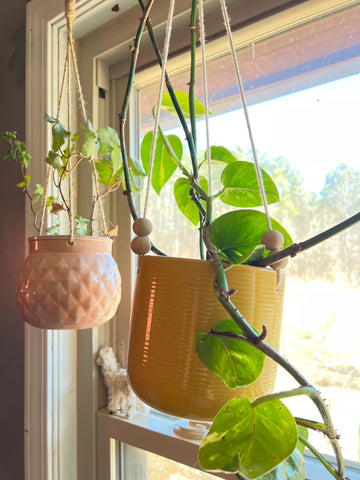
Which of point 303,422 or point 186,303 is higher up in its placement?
point 186,303

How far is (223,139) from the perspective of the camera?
920mm

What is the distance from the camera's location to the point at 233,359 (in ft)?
1.14

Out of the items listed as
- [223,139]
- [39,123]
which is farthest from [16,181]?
[223,139]

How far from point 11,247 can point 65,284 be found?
2.21 ft

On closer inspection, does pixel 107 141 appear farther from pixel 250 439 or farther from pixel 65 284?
pixel 250 439

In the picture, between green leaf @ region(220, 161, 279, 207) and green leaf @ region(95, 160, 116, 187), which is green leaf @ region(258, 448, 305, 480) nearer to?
green leaf @ region(220, 161, 279, 207)

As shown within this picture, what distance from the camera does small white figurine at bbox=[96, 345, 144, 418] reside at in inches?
41.2

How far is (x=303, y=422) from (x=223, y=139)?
2.19ft

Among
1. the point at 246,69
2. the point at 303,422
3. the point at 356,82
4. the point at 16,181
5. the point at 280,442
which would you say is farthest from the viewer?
→ the point at 16,181

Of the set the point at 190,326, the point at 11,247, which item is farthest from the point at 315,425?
the point at 11,247

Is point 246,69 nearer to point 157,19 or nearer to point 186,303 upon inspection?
point 157,19

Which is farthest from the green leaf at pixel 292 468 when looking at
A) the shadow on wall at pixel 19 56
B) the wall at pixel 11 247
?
the shadow on wall at pixel 19 56

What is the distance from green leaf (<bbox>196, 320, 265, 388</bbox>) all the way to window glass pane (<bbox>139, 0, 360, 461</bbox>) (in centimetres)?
47

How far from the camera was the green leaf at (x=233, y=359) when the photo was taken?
344 mm
